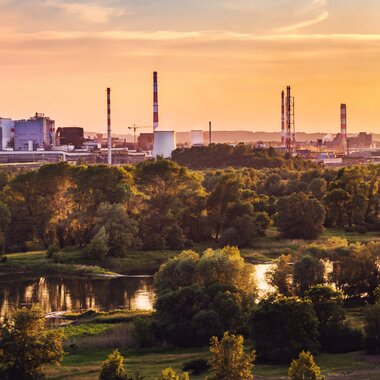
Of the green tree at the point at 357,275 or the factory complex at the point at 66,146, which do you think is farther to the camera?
the factory complex at the point at 66,146

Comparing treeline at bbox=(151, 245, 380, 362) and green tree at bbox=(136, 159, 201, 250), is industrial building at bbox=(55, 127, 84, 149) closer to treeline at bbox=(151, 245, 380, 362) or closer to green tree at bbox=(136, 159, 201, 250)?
green tree at bbox=(136, 159, 201, 250)

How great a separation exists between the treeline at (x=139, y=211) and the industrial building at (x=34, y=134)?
9595 centimetres

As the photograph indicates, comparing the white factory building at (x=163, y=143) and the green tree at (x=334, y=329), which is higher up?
the white factory building at (x=163, y=143)

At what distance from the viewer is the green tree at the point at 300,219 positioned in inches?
3031

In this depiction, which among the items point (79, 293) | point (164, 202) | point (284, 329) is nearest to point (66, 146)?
point (164, 202)

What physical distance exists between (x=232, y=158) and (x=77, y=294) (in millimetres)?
106306

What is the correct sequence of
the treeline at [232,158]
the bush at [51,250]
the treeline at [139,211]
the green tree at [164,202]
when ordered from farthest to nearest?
the treeline at [232,158], the green tree at [164,202], the treeline at [139,211], the bush at [51,250]

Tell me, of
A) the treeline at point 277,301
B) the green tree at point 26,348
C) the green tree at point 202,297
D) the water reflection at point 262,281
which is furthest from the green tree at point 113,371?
the water reflection at point 262,281

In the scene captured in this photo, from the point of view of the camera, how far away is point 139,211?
251ft

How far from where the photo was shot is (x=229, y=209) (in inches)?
2997

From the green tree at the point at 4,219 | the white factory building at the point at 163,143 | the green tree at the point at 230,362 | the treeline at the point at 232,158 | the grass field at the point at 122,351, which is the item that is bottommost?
the grass field at the point at 122,351

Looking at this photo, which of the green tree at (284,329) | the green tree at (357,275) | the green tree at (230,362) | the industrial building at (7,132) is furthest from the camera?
the industrial building at (7,132)

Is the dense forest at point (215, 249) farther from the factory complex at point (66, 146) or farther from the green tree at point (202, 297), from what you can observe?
the factory complex at point (66, 146)

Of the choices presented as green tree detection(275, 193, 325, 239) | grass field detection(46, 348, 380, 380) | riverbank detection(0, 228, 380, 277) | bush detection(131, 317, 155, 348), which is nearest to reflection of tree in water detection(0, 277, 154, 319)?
riverbank detection(0, 228, 380, 277)
